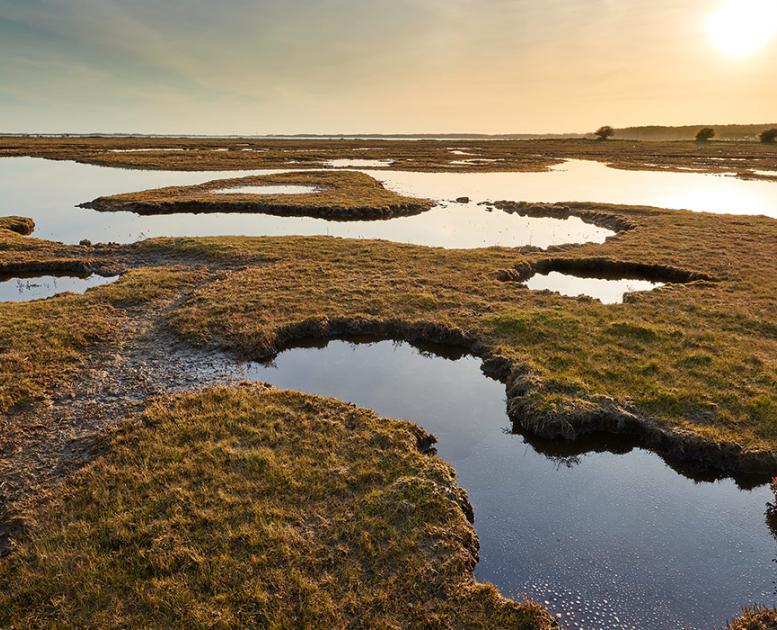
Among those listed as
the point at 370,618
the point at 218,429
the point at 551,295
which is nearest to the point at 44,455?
the point at 218,429

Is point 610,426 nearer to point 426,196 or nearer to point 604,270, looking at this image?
point 604,270

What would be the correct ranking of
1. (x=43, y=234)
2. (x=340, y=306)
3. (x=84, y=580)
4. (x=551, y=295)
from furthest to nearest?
(x=43, y=234) → (x=551, y=295) → (x=340, y=306) → (x=84, y=580)

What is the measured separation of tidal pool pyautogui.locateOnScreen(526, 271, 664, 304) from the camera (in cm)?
2578

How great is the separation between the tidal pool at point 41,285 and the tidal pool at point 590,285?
24.9 metres

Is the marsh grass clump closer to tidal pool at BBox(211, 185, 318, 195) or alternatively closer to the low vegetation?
tidal pool at BBox(211, 185, 318, 195)

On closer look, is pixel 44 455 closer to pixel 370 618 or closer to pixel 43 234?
pixel 370 618

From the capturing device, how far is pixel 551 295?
24.1 meters

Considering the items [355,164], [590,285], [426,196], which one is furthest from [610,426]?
[355,164]

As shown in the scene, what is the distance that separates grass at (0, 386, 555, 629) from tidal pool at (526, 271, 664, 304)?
16.9 metres

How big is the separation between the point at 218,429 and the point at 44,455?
14.5 feet

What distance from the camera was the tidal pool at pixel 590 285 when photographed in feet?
84.6

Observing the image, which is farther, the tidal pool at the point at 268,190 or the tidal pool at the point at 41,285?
the tidal pool at the point at 268,190

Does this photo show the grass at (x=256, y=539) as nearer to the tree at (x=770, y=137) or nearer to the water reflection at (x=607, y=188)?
the water reflection at (x=607, y=188)

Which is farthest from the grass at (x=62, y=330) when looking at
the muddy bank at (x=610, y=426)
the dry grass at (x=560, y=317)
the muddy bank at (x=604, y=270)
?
the muddy bank at (x=604, y=270)
